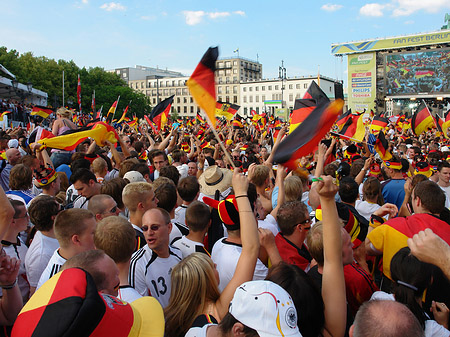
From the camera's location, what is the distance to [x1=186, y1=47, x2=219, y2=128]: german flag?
3551mm

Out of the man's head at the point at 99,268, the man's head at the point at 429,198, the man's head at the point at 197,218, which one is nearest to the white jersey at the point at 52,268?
the man's head at the point at 99,268

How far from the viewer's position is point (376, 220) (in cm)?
390

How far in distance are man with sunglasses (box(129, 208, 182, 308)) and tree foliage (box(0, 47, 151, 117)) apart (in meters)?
40.9

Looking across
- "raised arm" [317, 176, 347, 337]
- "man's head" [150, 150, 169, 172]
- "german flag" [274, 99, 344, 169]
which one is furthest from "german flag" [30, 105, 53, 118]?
"raised arm" [317, 176, 347, 337]

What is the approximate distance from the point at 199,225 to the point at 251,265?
1.26 meters

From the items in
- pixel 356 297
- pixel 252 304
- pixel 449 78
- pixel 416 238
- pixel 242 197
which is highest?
pixel 449 78

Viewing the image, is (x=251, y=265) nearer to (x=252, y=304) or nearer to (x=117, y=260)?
(x=252, y=304)

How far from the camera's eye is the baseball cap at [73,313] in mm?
1340

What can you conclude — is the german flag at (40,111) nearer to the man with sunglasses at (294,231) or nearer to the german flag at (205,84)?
the german flag at (205,84)

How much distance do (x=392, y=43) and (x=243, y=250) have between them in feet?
212

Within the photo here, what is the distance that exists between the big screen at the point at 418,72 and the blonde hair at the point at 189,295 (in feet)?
190

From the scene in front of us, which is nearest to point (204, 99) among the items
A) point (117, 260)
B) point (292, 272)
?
point (117, 260)

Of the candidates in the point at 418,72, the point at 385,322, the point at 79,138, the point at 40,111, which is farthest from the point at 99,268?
the point at 418,72

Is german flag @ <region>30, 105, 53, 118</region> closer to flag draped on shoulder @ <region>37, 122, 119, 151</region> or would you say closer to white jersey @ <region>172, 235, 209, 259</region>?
flag draped on shoulder @ <region>37, 122, 119, 151</region>
